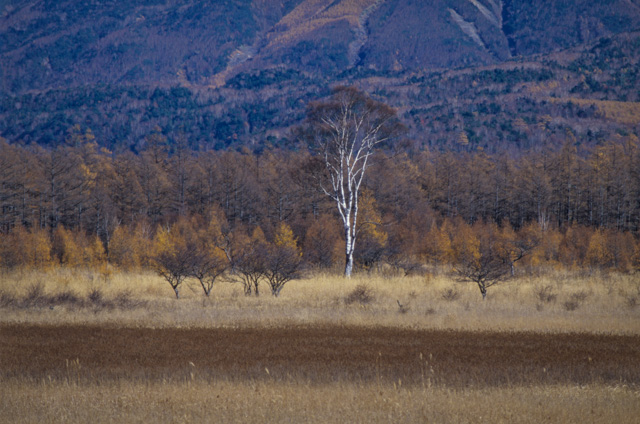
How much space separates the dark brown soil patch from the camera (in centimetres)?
1178

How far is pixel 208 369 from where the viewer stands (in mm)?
12203

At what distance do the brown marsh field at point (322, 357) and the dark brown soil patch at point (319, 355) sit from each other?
0.16 feet

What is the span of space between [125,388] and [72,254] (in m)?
31.0

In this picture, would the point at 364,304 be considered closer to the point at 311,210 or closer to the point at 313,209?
the point at 313,209

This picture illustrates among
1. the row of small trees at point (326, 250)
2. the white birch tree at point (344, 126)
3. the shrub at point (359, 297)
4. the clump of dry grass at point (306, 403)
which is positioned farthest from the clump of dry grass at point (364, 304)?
Answer: the clump of dry grass at point (306, 403)

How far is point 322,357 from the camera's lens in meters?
13.4

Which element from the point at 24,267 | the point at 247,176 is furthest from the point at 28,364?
the point at 247,176

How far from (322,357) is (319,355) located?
0.21 m

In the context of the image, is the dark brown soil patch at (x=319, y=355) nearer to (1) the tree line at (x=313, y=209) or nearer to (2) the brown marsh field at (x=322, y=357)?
(2) the brown marsh field at (x=322, y=357)

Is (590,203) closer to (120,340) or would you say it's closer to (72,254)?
(72,254)

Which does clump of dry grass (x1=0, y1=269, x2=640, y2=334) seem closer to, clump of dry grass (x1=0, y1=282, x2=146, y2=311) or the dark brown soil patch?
clump of dry grass (x1=0, y1=282, x2=146, y2=311)

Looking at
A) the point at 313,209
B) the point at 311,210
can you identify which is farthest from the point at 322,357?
the point at 311,210

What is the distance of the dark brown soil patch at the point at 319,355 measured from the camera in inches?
464

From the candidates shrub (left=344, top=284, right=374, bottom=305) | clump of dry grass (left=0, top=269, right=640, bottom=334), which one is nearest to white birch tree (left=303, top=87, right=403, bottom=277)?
clump of dry grass (left=0, top=269, right=640, bottom=334)
